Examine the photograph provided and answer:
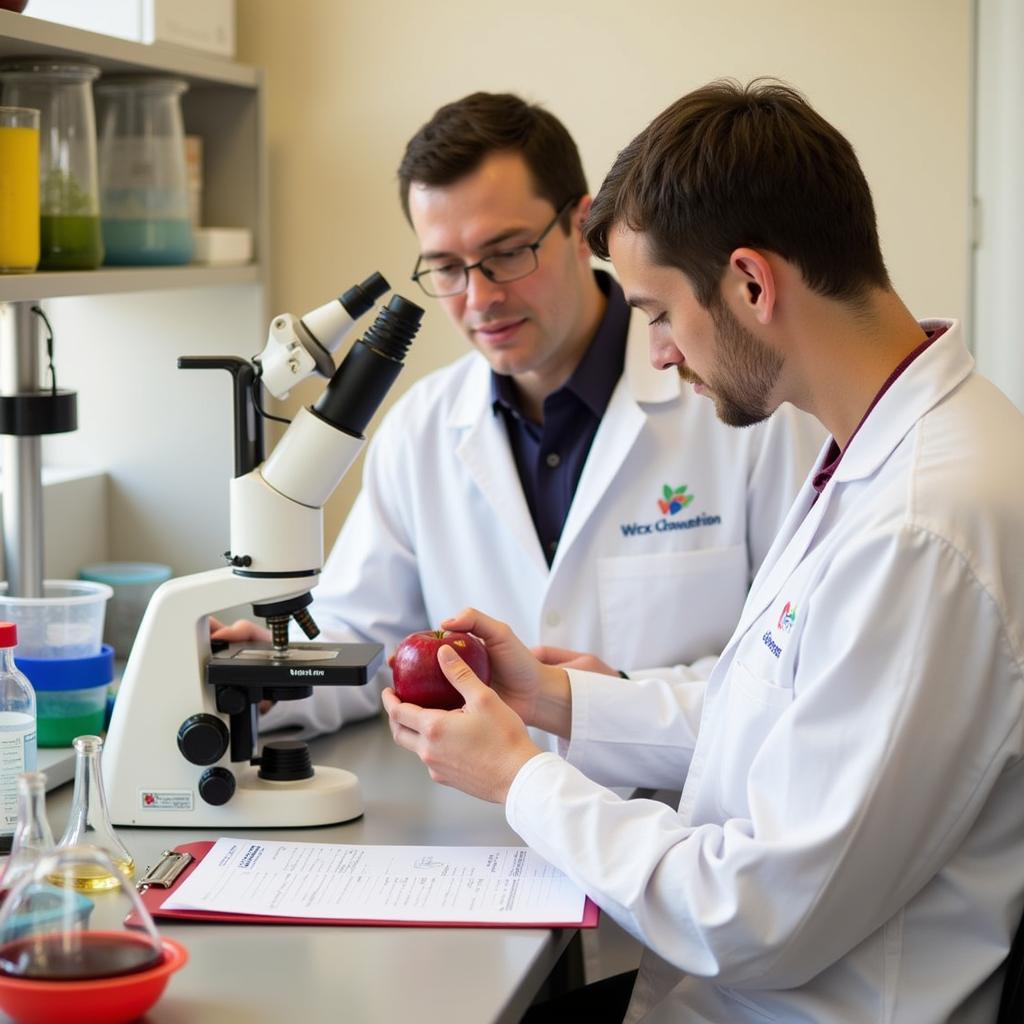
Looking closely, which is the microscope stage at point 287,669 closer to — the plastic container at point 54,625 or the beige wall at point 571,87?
the plastic container at point 54,625

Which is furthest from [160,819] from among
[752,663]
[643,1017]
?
[752,663]

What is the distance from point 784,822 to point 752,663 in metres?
0.23

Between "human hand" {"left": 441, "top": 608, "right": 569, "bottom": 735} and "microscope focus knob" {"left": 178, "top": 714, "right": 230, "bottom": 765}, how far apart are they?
29cm

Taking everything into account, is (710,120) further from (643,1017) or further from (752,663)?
(643,1017)

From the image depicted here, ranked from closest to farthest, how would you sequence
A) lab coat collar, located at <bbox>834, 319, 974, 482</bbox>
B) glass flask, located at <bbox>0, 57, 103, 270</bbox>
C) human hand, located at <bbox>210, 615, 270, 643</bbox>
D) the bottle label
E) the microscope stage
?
lab coat collar, located at <bbox>834, 319, 974, 482</bbox> < the bottle label < the microscope stage < human hand, located at <bbox>210, 615, 270, 643</bbox> < glass flask, located at <bbox>0, 57, 103, 270</bbox>

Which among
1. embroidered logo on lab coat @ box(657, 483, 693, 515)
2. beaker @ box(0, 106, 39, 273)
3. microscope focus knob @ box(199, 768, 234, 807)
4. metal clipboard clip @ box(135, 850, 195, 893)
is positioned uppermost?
beaker @ box(0, 106, 39, 273)

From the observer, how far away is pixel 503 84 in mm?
2588

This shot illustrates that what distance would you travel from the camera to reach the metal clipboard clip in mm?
1370

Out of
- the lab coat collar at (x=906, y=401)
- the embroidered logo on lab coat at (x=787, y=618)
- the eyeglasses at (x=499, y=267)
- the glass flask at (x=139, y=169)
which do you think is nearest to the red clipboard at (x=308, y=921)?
the embroidered logo on lab coat at (x=787, y=618)

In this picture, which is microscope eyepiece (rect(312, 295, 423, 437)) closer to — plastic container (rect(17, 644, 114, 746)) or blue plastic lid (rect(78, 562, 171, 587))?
plastic container (rect(17, 644, 114, 746))

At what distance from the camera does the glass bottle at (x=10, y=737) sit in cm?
144

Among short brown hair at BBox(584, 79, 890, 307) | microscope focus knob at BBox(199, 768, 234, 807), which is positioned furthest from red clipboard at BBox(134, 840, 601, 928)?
short brown hair at BBox(584, 79, 890, 307)

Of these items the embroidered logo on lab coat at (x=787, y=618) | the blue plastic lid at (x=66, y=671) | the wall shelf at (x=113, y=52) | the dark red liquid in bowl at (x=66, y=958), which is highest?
the wall shelf at (x=113, y=52)

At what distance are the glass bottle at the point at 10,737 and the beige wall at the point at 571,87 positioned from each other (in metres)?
1.32
